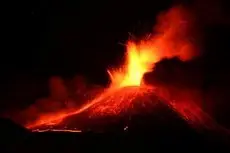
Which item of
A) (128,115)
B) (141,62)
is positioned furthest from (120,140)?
(141,62)

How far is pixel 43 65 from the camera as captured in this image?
84.5ft

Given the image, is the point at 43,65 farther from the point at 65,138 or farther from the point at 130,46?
the point at 65,138

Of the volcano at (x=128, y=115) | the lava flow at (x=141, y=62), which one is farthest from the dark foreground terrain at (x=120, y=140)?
the lava flow at (x=141, y=62)

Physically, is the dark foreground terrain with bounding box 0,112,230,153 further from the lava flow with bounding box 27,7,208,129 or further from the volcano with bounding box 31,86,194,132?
the lava flow with bounding box 27,7,208,129

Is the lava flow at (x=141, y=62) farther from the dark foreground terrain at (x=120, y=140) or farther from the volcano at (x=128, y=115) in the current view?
the dark foreground terrain at (x=120, y=140)

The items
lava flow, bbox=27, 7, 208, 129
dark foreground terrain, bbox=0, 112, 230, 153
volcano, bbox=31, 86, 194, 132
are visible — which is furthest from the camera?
lava flow, bbox=27, 7, 208, 129

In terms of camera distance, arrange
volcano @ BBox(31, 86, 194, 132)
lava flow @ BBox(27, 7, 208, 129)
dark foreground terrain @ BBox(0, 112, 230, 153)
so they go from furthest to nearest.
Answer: lava flow @ BBox(27, 7, 208, 129) → volcano @ BBox(31, 86, 194, 132) → dark foreground terrain @ BBox(0, 112, 230, 153)

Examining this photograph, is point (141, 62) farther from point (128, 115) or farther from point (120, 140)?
point (120, 140)

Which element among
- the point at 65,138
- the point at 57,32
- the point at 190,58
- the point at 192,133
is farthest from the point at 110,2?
the point at 65,138

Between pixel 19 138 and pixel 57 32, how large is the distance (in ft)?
42.9

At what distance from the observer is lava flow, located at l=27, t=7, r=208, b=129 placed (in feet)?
65.0

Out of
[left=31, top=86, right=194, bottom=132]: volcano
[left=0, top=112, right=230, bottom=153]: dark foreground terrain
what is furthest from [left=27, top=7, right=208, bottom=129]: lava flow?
[left=0, top=112, right=230, bottom=153]: dark foreground terrain

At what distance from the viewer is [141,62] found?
22797mm

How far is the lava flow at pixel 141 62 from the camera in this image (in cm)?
1980
